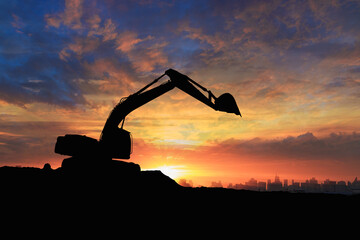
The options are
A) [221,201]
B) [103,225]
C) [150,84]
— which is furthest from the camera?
[150,84]

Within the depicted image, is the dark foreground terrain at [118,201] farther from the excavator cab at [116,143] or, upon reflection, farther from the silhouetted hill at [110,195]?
the excavator cab at [116,143]

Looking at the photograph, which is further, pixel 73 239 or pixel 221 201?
pixel 221 201

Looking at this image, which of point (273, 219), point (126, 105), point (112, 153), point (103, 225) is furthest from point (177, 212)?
point (126, 105)

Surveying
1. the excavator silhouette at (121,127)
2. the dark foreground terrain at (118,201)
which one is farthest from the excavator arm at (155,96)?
the dark foreground terrain at (118,201)

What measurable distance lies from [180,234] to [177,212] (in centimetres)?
254

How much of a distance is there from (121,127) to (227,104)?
21.2 feet

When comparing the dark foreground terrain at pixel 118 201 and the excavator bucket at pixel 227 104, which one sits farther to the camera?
the excavator bucket at pixel 227 104

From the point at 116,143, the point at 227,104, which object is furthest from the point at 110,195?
the point at 227,104

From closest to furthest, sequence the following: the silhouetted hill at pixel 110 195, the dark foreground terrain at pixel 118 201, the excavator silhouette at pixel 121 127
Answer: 1. the dark foreground terrain at pixel 118 201
2. the silhouetted hill at pixel 110 195
3. the excavator silhouette at pixel 121 127

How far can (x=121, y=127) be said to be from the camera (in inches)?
603

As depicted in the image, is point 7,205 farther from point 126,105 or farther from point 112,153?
point 126,105

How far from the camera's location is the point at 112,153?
14867 mm

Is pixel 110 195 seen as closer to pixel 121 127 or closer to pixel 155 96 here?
pixel 121 127

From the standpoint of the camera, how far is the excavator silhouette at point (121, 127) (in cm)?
1409
